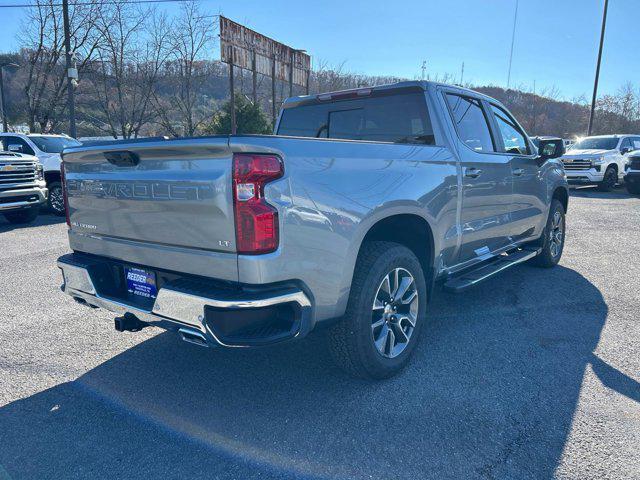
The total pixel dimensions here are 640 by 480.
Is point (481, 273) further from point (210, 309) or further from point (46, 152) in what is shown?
point (46, 152)

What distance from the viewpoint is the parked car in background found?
14.6 metres

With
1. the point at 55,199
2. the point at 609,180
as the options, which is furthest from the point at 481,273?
the point at 609,180

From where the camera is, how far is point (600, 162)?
52.1 feet

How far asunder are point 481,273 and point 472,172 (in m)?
0.89

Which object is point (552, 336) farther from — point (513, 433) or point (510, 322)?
point (513, 433)

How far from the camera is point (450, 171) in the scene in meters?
3.62

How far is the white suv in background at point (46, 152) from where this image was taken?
1085cm

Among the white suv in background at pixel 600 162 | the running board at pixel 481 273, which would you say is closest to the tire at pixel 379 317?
the running board at pixel 481 273

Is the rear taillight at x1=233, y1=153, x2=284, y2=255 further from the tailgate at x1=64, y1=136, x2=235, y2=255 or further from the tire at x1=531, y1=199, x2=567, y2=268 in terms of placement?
the tire at x1=531, y1=199, x2=567, y2=268

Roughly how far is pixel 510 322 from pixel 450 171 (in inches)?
62.0

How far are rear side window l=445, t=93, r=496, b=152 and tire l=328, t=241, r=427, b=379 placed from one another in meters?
1.44

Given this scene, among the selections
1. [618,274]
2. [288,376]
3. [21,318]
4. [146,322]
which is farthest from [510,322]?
Result: [21,318]

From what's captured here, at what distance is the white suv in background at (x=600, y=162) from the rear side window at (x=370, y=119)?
1427cm

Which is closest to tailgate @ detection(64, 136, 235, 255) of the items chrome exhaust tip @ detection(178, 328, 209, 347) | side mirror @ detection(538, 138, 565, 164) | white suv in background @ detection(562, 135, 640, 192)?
chrome exhaust tip @ detection(178, 328, 209, 347)
